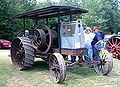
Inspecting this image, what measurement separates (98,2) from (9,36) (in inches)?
661

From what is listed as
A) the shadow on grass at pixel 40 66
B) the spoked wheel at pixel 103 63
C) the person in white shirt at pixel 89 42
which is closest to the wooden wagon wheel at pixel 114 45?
the person in white shirt at pixel 89 42

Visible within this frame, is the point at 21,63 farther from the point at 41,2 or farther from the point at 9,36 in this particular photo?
the point at 41,2

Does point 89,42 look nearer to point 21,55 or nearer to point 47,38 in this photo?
point 47,38

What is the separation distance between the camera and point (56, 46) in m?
9.90

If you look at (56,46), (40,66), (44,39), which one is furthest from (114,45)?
(44,39)

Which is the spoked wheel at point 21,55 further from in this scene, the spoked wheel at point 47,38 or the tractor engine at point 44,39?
the spoked wheel at point 47,38

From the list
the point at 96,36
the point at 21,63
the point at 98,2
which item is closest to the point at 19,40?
the point at 21,63

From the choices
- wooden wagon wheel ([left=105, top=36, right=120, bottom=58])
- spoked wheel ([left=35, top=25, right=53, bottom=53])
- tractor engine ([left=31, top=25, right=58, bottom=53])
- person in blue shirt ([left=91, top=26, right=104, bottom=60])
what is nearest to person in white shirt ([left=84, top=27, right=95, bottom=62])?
person in blue shirt ([left=91, top=26, right=104, bottom=60])

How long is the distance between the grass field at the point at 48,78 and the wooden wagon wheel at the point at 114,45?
165 inches

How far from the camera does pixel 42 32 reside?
9867 mm

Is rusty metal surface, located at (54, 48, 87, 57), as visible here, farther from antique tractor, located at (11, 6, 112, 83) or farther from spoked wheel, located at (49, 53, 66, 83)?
spoked wheel, located at (49, 53, 66, 83)

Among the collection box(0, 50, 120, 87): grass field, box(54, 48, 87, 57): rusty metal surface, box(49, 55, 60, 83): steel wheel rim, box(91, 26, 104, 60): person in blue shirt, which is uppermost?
box(91, 26, 104, 60): person in blue shirt

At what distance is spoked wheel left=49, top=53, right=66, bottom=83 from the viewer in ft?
26.0

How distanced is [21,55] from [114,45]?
613 centimetres
